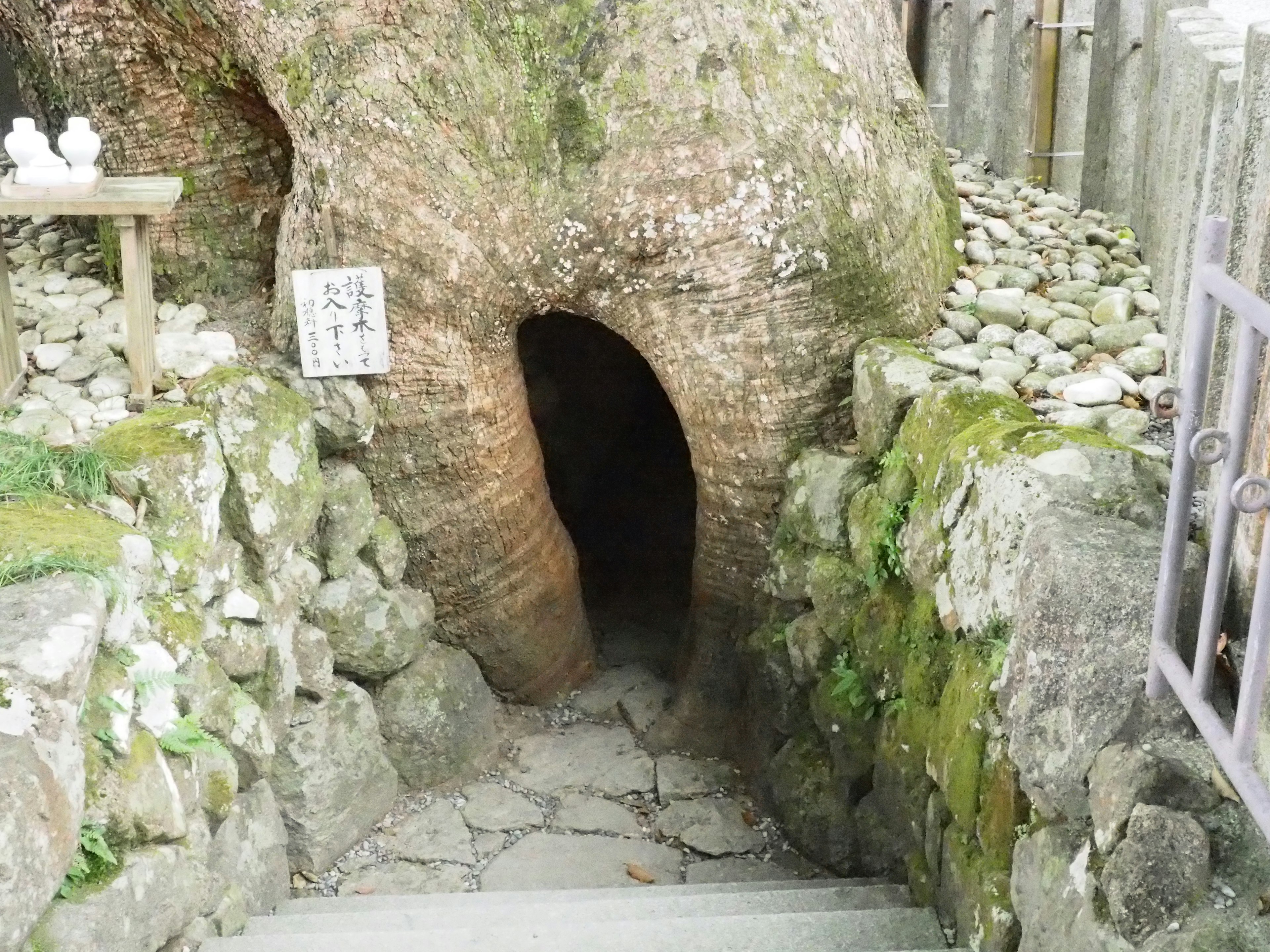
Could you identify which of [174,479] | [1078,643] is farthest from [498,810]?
[1078,643]

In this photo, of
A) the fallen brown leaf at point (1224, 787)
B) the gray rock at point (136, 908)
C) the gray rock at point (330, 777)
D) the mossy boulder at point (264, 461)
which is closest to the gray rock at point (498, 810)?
the gray rock at point (330, 777)

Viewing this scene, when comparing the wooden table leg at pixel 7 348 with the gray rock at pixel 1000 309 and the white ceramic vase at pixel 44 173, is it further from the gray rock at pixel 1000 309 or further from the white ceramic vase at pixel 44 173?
the gray rock at pixel 1000 309

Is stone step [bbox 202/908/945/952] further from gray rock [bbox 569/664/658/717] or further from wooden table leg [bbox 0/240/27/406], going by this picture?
gray rock [bbox 569/664/658/717]

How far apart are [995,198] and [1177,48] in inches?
Result: 68.7

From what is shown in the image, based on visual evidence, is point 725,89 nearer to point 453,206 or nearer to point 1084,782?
point 453,206

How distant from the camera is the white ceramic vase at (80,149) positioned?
14.0 feet

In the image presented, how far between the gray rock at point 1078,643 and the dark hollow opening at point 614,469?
3.91 metres

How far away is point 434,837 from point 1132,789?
3.31 meters

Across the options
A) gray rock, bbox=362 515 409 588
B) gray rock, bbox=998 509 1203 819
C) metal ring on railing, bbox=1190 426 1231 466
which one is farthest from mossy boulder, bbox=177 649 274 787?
metal ring on railing, bbox=1190 426 1231 466

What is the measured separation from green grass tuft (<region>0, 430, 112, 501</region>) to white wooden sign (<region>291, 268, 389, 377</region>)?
1.19m

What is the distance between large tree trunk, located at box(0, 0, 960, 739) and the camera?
4.58m

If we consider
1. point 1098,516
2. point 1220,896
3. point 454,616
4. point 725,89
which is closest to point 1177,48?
point 725,89

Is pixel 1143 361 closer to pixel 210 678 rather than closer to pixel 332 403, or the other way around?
pixel 332 403

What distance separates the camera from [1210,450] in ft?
7.68
